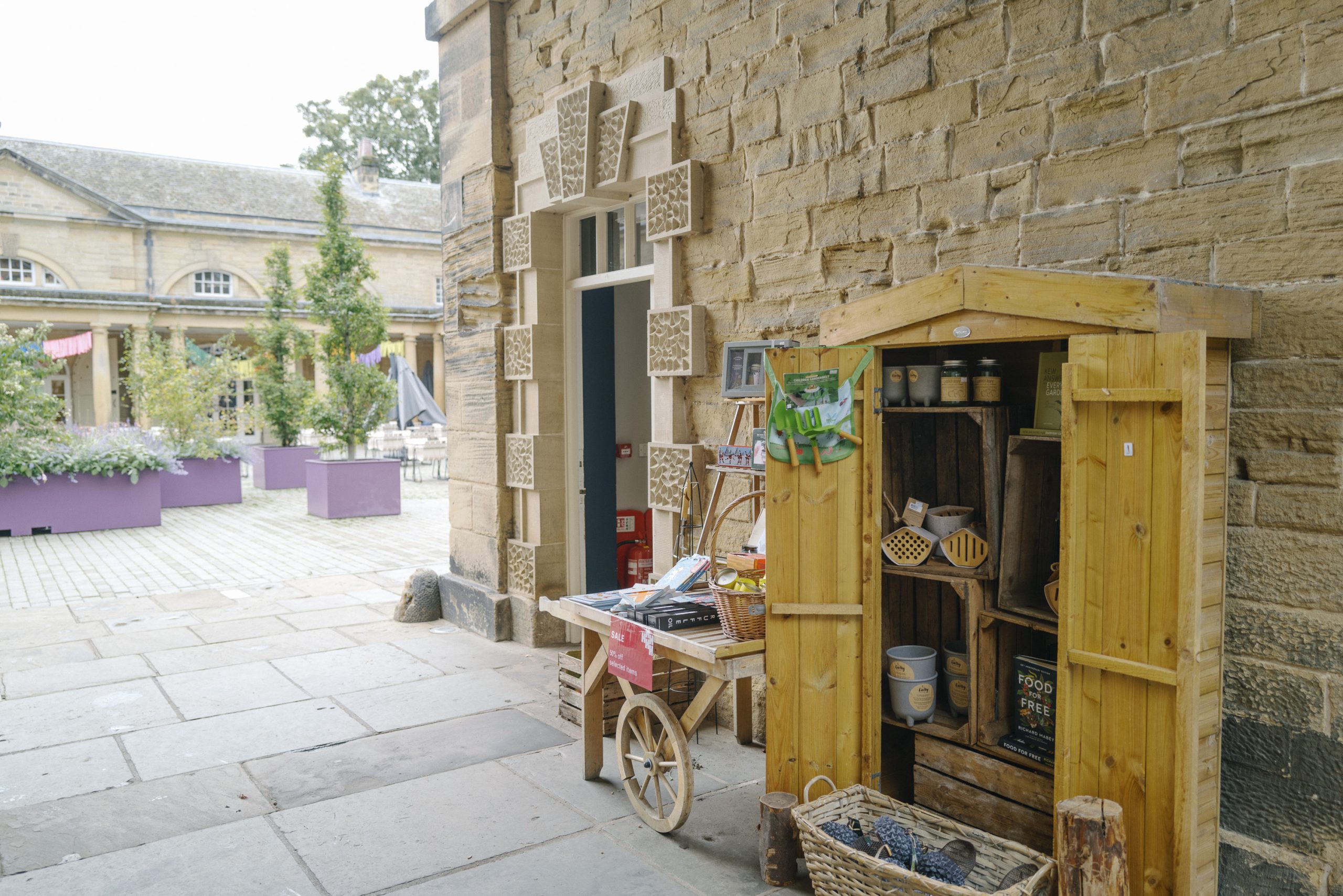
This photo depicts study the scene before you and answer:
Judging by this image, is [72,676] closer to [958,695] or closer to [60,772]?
[60,772]

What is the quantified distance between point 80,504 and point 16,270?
1598 cm

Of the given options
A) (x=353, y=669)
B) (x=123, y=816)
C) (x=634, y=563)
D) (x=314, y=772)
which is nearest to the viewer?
(x=123, y=816)

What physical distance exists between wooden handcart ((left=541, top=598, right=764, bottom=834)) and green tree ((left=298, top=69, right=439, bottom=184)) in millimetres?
34307

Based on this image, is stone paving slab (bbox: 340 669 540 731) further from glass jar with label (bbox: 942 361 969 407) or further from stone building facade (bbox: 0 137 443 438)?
stone building facade (bbox: 0 137 443 438)

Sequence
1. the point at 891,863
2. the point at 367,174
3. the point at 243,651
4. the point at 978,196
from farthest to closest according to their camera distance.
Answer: the point at 367,174 < the point at 243,651 < the point at 978,196 < the point at 891,863

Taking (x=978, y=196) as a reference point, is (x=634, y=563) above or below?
below

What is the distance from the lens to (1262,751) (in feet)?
8.93

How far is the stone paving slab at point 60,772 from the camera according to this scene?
156 inches

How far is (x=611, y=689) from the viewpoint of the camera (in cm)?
450

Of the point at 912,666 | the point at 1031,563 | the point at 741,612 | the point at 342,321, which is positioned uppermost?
the point at 342,321

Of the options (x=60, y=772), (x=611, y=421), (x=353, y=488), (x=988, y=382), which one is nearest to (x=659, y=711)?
(x=988, y=382)

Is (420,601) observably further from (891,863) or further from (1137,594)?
(1137,594)

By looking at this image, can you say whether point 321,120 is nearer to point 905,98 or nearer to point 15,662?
point 15,662

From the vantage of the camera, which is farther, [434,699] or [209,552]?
[209,552]
